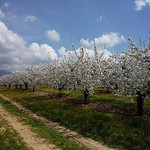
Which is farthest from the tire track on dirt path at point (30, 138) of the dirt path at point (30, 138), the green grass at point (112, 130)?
the green grass at point (112, 130)

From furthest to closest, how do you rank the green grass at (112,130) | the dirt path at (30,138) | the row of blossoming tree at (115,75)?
the row of blossoming tree at (115,75) < the green grass at (112,130) < the dirt path at (30,138)

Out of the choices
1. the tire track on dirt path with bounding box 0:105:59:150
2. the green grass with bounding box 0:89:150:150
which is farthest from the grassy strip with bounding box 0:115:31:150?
the green grass with bounding box 0:89:150:150

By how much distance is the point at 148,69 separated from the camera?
11477 mm

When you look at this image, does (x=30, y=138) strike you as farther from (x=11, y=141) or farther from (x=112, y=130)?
(x=112, y=130)

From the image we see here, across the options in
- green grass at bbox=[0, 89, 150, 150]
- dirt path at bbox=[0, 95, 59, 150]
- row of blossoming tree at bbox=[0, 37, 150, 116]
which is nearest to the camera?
dirt path at bbox=[0, 95, 59, 150]

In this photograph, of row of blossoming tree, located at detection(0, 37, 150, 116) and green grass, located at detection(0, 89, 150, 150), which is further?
row of blossoming tree, located at detection(0, 37, 150, 116)

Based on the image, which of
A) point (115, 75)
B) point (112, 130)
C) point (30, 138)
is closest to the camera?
point (30, 138)

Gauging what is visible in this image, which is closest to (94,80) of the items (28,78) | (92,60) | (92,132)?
(92,60)

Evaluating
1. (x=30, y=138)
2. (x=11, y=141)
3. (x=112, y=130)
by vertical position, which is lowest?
(x=30, y=138)

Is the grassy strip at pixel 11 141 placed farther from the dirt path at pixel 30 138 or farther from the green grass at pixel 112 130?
the green grass at pixel 112 130

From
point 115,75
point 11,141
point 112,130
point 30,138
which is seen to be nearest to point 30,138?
point 30,138

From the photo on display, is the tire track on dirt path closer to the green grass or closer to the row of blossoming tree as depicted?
the green grass

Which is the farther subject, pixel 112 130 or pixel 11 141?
pixel 112 130

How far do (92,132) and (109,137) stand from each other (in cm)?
151
